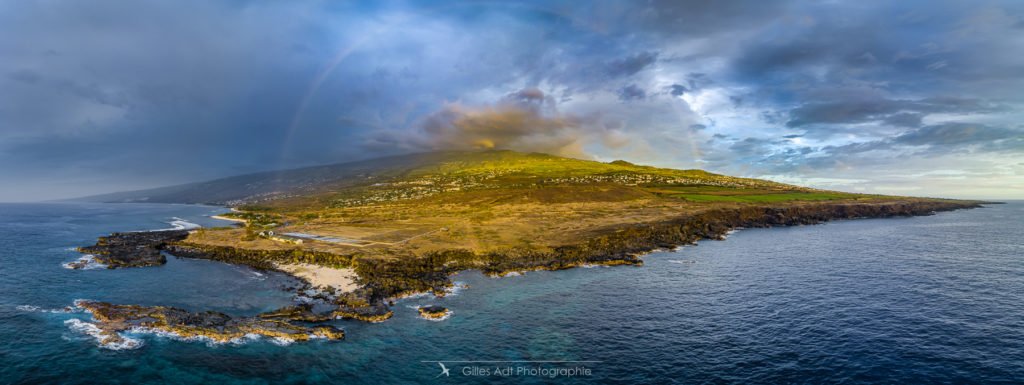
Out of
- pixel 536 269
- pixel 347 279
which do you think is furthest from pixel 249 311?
pixel 536 269

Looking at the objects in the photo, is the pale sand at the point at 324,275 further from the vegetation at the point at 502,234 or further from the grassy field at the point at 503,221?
the grassy field at the point at 503,221

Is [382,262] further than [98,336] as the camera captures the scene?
Yes

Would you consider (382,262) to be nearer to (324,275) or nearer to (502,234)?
(324,275)

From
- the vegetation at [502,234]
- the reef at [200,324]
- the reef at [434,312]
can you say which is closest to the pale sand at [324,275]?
the vegetation at [502,234]

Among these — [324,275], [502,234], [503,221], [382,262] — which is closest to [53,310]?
[324,275]

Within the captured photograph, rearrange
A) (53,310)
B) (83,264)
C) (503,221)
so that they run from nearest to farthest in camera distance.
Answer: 1. (53,310)
2. (83,264)
3. (503,221)

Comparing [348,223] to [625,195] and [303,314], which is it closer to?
[303,314]
